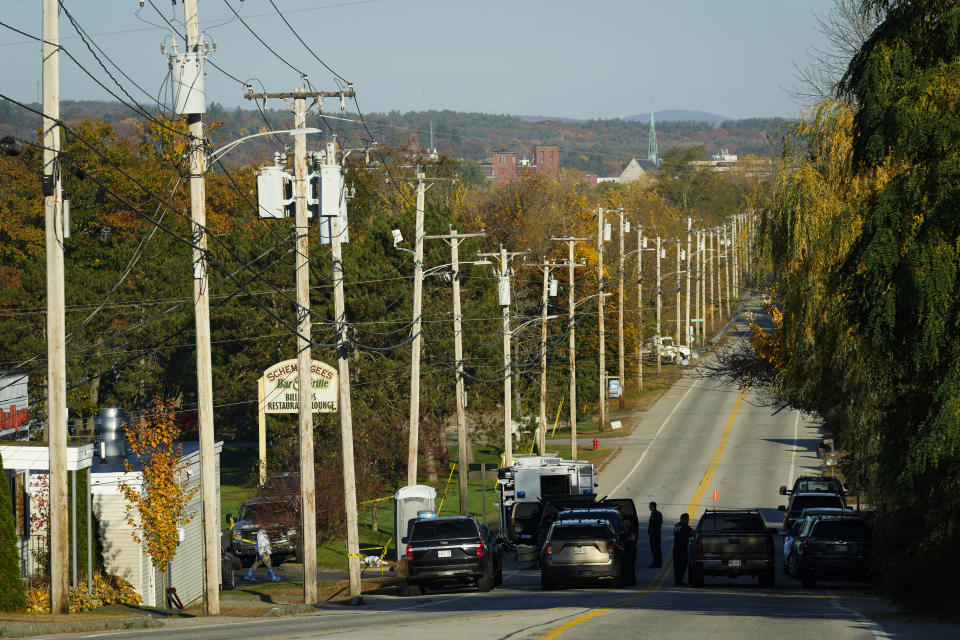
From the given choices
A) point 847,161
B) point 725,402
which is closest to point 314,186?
point 847,161

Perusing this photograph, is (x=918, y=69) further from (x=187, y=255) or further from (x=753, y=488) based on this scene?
(x=187, y=255)

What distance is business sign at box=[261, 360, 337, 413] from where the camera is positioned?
49344 millimetres

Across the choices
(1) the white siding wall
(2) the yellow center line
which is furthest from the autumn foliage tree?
(2) the yellow center line

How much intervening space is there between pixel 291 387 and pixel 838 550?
27.7 m

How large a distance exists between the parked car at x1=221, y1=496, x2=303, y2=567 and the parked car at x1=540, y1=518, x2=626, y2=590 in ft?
53.5

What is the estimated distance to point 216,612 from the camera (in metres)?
23.2

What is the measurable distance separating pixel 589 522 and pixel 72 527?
37.3ft

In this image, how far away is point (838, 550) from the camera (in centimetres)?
2744

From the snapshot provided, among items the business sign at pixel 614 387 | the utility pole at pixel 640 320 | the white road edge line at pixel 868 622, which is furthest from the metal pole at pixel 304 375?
the utility pole at pixel 640 320

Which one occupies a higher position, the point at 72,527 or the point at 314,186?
the point at 314,186

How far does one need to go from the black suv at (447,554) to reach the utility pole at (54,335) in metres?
8.41

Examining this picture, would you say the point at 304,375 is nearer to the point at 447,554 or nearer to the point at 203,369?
the point at 203,369

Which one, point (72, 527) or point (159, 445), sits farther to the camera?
point (159, 445)

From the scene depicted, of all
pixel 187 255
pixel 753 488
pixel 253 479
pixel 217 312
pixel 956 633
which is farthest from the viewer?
pixel 187 255
